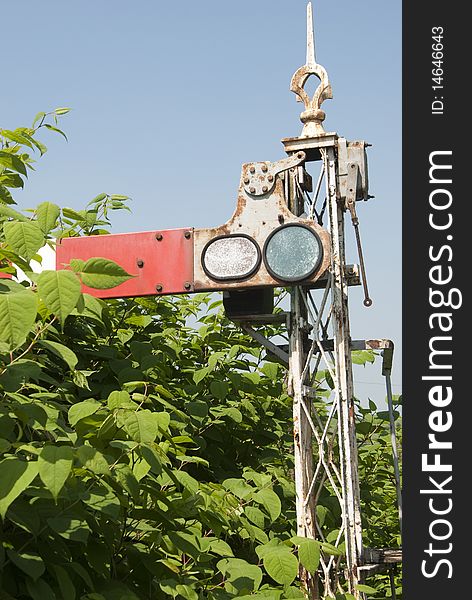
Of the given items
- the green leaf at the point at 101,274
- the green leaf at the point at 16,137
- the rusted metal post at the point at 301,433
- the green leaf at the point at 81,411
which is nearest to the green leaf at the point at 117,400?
the green leaf at the point at 81,411

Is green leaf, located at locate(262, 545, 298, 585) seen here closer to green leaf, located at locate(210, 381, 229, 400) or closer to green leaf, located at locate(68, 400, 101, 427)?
green leaf, located at locate(68, 400, 101, 427)

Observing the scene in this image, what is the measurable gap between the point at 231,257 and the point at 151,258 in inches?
17.4

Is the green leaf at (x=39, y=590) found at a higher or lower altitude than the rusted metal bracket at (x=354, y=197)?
lower

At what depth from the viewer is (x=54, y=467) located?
79.4 inches

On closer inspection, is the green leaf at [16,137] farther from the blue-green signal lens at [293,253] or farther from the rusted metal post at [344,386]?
the rusted metal post at [344,386]

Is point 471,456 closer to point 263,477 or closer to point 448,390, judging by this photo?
point 448,390

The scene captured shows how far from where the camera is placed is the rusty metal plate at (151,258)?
4.49 m

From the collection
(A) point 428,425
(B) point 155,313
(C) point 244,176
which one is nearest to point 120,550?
(A) point 428,425

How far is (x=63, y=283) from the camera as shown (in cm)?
198

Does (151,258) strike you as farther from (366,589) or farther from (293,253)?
(366,589)

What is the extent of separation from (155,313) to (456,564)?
9.10 ft

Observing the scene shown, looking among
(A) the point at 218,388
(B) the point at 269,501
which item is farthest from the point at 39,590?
(A) the point at 218,388

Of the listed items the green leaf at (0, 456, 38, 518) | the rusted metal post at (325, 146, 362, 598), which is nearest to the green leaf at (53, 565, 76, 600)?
the green leaf at (0, 456, 38, 518)

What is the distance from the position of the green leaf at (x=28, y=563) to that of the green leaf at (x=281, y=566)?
1187mm
